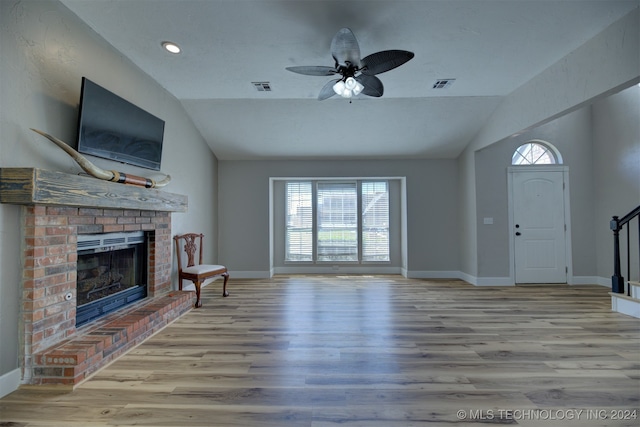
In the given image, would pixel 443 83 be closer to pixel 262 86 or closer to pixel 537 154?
pixel 262 86

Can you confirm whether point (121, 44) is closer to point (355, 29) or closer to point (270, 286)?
point (355, 29)

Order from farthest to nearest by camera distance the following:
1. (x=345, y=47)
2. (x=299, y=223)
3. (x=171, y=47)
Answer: (x=299, y=223)
(x=171, y=47)
(x=345, y=47)

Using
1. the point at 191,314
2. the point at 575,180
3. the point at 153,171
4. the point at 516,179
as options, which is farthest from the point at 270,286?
the point at 575,180

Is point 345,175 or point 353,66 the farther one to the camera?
point 345,175

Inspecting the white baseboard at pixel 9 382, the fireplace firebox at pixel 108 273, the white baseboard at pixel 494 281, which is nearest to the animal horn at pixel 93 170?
the fireplace firebox at pixel 108 273

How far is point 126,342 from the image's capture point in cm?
270

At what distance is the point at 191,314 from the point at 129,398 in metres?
Answer: 1.79

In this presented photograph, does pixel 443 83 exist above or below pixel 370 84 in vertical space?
above

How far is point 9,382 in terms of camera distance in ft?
6.74

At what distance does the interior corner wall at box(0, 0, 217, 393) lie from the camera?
2043 mm

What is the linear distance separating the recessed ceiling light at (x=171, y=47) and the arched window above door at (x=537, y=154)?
561 centimetres

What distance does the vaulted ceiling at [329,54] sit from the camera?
2.52 metres

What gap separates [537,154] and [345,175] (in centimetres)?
355

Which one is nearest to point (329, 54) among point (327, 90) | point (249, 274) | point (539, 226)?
point (327, 90)
